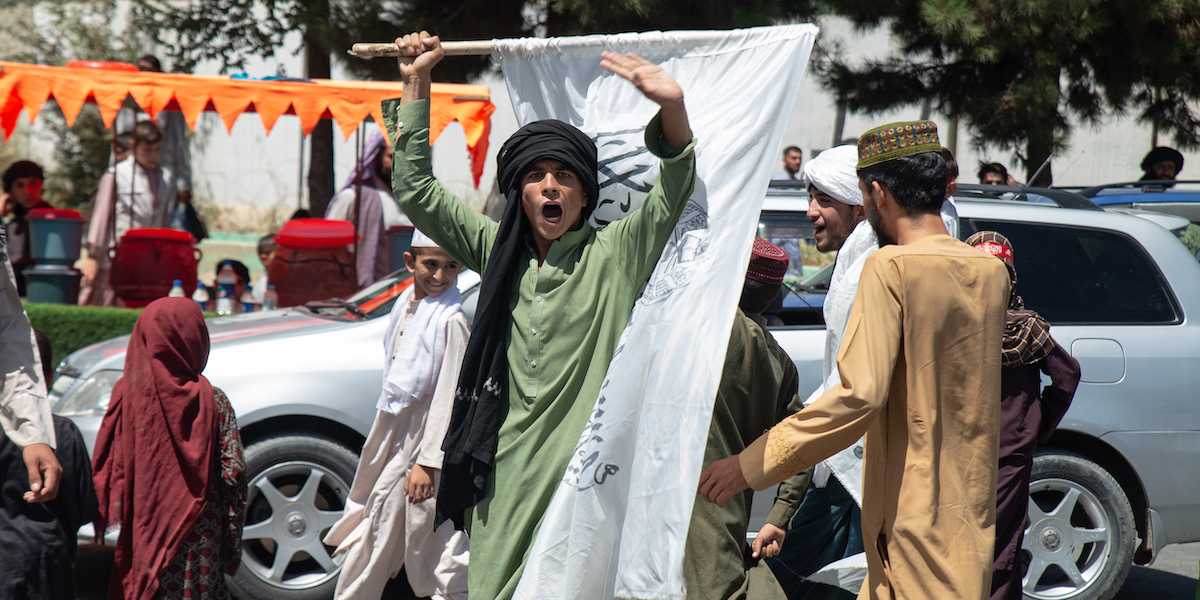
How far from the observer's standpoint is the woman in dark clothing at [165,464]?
3512 mm

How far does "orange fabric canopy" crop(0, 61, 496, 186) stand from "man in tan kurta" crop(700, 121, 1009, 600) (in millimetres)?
6065

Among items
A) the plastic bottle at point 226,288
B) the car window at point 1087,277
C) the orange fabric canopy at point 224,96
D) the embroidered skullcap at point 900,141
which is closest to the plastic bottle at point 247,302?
the plastic bottle at point 226,288

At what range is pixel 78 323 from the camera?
24.9 feet

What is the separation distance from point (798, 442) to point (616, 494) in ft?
1.81

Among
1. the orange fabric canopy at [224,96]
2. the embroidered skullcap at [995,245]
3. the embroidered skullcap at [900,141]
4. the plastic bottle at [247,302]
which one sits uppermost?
the orange fabric canopy at [224,96]

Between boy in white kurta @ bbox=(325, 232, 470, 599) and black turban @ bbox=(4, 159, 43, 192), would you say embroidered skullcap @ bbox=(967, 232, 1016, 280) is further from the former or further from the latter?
black turban @ bbox=(4, 159, 43, 192)

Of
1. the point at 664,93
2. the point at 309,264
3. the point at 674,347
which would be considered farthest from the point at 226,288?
the point at 664,93

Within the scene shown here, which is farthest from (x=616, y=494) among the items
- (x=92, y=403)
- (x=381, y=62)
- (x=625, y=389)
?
(x=381, y=62)

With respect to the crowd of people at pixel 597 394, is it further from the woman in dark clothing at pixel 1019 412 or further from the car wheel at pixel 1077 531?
the car wheel at pixel 1077 531

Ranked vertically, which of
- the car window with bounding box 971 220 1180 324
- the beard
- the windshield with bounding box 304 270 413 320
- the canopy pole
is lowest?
the windshield with bounding box 304 270 413 320

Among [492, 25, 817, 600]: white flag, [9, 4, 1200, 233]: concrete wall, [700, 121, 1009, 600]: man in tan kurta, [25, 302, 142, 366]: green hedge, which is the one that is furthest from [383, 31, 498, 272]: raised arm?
[9, 4, 1200, 233]: concrete wall

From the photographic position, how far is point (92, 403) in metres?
4.82

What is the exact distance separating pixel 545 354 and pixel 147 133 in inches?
296

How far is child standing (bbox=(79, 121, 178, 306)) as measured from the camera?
28.5ft
